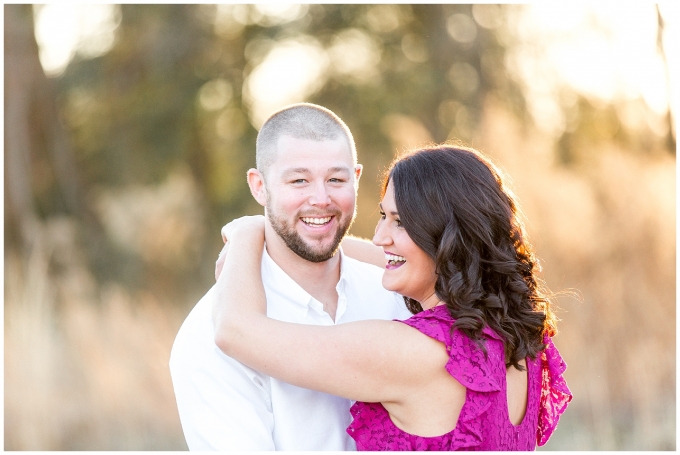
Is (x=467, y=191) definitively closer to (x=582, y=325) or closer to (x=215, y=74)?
(x=582, y=325)

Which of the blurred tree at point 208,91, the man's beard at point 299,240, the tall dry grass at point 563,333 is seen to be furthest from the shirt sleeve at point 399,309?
the blurred tree at point 208,91

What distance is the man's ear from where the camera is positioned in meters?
3.09

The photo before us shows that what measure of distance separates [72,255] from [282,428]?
19.9 feet

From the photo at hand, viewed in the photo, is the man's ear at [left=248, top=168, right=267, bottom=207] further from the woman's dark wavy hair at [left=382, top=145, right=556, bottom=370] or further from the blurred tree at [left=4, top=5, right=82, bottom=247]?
the blurred tree at [left=4, top=5, right=82, bottom=247]

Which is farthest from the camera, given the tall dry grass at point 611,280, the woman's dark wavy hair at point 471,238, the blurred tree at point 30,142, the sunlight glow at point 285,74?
the sunlight glow at point 285,74

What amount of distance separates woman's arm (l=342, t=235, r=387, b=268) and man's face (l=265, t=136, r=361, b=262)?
1.53 ft

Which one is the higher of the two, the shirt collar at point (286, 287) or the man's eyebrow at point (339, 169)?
the man's eyebrow at point (339, 169)

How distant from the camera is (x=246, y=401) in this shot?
2648 millimetres

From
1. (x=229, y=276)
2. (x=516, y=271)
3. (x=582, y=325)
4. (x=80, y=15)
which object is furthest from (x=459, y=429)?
(x=80, y=15)

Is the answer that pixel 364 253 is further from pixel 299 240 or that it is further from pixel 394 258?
pixel 394 258

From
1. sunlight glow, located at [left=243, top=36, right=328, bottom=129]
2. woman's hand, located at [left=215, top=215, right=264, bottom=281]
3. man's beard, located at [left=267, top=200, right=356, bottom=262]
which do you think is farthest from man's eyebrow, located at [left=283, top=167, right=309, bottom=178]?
sunlight glow, located at [left=243, top=36, right=328, bottom=129]

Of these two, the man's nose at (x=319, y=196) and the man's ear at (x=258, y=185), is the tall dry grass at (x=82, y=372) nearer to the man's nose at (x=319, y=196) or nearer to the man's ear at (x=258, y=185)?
the man's ear at (x=258, y=185)

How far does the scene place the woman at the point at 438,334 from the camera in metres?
2.43

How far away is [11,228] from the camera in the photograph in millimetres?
9789
